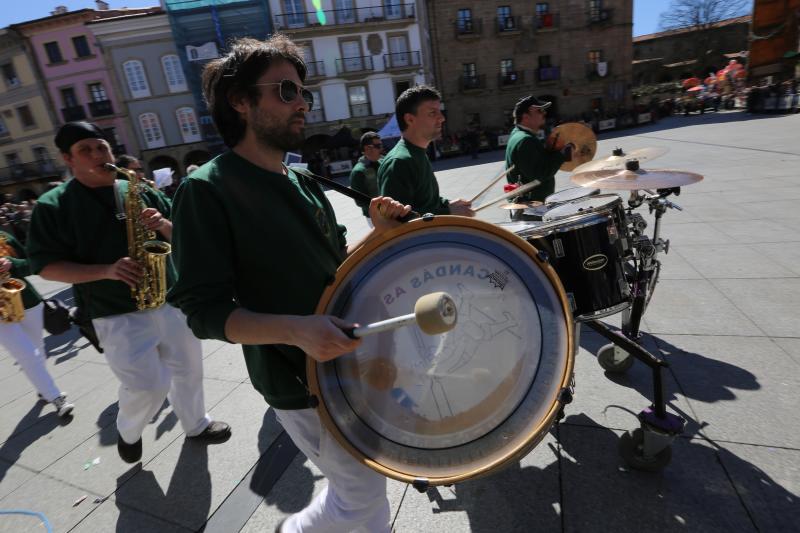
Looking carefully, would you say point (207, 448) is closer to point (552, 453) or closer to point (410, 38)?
point (552, 453)

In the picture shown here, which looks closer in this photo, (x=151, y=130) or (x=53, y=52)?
(x=53, y=52)

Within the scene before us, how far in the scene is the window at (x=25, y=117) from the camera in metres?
25.8

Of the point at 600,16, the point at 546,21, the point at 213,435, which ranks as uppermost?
the point at 546,21

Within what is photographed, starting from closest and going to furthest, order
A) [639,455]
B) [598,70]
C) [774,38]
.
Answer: [639,455] < [774,38] < [598,70]

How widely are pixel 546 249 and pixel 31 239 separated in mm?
2782

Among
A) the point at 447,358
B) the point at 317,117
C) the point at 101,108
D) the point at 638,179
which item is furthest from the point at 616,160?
the point at 101,108

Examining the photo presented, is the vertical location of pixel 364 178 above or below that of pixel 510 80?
below

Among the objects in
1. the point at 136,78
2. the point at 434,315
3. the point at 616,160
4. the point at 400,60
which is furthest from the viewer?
the point at 400,60

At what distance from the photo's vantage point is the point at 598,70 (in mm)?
27125

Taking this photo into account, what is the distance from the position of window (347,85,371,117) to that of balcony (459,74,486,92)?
642 centimetres

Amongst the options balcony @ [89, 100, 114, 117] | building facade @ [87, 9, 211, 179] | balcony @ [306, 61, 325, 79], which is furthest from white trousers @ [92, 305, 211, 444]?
balcony @ [89, 100, 114, 117]

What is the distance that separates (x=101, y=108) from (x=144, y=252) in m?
30.0

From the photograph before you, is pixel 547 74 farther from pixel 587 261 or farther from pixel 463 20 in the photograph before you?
pixel 587 261

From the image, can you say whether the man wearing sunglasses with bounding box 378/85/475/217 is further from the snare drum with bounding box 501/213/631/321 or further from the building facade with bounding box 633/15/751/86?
the building facade with bounding box 633/15/751/86
